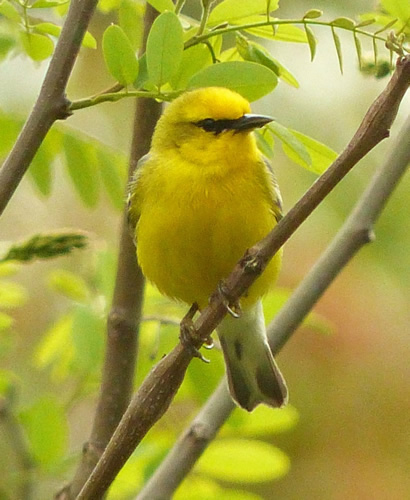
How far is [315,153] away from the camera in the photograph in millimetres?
1294

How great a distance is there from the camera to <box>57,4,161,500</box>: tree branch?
1.30 metres

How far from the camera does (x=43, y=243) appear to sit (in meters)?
1.05

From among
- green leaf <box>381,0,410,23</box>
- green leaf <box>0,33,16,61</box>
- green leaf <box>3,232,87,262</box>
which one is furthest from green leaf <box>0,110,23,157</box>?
green leaf <box>381,0,410,23</box>

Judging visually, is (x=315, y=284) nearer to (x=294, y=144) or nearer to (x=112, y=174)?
(x=294, y=144)

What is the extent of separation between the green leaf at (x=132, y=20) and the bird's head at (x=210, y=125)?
154 mm

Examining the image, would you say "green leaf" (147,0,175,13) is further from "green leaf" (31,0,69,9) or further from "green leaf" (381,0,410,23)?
"green leaf" (381,0,410,23)

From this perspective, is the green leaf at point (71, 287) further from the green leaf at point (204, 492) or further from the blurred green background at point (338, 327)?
the blurred green background at point (338, 327)

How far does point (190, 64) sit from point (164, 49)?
104 mm

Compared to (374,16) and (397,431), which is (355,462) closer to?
(397,431)

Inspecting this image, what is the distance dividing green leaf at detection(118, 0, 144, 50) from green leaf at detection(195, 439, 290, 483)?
2.66ft

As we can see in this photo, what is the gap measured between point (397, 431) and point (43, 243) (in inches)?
89.1

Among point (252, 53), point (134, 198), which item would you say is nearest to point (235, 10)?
point (252, 53)

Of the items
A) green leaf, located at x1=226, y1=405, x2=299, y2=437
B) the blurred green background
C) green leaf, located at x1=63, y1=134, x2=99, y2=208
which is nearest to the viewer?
green leaf, located at x1=63, y1=134, x2=99, y2=208

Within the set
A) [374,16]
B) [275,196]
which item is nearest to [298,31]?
[374,16]
